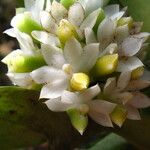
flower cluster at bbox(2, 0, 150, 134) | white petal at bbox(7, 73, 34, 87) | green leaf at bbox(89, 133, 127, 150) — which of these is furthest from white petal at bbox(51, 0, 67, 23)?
Answer: green leaf at bbox(89, 133, 127, 150)

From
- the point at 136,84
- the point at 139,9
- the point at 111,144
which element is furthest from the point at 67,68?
the point at 111,144

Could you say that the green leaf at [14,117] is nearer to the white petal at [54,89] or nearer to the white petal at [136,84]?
the white petal at [54,89]

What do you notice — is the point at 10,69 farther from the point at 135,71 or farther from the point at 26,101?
the point at 135,71

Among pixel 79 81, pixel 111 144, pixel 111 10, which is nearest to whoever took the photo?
pixel 79 81

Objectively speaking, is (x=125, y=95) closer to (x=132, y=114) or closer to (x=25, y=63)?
(x=132, y=114)

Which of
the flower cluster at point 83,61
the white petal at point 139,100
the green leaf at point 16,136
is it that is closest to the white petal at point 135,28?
the flower cluster at point 83,61

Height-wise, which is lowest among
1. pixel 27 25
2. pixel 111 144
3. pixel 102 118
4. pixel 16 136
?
pixel 111 144

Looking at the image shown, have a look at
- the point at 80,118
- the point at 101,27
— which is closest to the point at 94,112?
the point at 80,118
